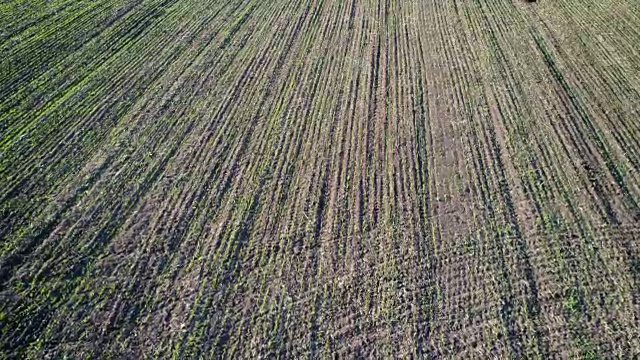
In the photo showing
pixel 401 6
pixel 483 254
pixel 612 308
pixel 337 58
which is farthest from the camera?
pixel 401 6

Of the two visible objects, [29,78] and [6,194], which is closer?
[6,194]

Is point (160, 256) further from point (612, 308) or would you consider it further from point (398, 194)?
point (612, 308)

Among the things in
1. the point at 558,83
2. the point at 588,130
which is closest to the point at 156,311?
the point at 588,130

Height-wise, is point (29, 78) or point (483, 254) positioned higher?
point (29, 78)

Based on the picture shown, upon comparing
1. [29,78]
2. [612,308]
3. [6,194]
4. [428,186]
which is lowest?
[612,308]

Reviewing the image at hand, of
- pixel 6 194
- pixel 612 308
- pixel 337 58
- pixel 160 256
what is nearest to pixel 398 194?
pixel 612 308

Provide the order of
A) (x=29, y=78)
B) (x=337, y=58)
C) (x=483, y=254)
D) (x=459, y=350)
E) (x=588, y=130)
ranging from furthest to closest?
1. (x=337, y=58)
2. (x=29, y=78)
3. (x=588, y=130)
4. (x=483, y=254)
5. (x=459, y=350)
